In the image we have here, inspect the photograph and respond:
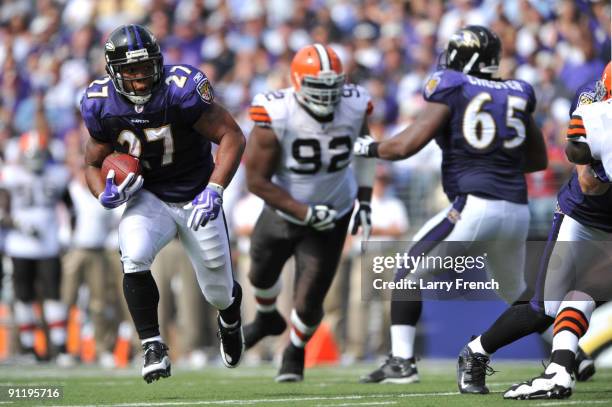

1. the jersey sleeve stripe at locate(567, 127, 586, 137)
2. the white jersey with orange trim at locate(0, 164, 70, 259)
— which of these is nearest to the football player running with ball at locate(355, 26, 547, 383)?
the jersey sleeve stripe at locate(567, 127, 586, 137)

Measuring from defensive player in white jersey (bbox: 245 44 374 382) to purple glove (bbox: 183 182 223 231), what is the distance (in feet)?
4.10

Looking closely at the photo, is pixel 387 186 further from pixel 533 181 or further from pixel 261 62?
pixel 261 62

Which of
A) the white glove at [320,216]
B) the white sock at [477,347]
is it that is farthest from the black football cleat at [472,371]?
the white glove at [320,216]

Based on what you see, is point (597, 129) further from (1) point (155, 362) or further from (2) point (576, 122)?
(1) point (155, 362)

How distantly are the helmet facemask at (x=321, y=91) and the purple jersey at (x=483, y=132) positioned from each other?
638 mm

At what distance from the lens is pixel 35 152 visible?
433 inches

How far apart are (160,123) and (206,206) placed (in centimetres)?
57

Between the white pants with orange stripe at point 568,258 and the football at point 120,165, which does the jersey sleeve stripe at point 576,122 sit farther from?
the football at point 120,165

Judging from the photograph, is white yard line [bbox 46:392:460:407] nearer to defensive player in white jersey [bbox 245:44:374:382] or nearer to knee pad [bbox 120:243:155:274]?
knee pad [bbox 120:243:155:274]

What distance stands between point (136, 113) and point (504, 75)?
234 inches

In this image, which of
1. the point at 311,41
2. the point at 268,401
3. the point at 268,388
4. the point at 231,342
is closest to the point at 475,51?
the point at 231,342

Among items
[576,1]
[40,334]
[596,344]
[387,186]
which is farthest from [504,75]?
[40,334]

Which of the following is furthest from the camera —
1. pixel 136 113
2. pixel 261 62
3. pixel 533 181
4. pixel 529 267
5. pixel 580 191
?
pixel 261 62

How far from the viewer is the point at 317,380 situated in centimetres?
752
